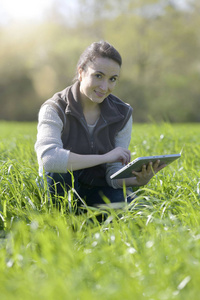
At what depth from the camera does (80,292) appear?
1.52 m

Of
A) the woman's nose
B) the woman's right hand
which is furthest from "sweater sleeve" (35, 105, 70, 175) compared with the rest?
the woman's nose

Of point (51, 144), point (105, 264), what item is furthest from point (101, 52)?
point (105, 264)

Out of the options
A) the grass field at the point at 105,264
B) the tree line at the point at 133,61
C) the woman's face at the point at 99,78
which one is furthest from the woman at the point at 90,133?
the tree line at the point at 133,61

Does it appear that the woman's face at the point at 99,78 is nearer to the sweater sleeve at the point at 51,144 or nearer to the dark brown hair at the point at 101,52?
the dark brown hair at the point at 101,52

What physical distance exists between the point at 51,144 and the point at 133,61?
2382 cm

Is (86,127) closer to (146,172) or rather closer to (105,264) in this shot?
(146,172)

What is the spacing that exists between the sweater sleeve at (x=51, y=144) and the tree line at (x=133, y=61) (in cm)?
2085

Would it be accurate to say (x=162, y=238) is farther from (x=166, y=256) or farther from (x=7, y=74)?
(x=7, y=74)

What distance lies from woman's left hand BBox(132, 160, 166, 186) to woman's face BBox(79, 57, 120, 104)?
0.59 meters

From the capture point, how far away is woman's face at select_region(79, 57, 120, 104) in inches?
123

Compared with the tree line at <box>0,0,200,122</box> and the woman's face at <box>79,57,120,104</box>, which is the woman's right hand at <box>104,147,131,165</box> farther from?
the tree line at <box>0,0,200,122</box>

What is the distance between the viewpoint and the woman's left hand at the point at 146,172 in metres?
2.98

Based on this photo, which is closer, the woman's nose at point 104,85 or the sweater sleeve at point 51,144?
the sweater sleeve at point 51,144

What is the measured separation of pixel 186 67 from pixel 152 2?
448 centimetres
